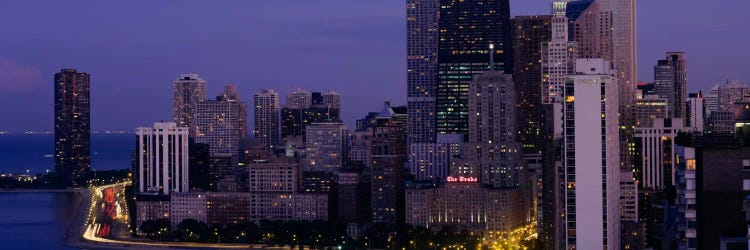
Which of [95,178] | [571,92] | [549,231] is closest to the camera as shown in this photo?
[571,92]

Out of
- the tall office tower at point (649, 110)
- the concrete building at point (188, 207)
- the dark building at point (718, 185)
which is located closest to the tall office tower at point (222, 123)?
the concrete building at point (188, 207)

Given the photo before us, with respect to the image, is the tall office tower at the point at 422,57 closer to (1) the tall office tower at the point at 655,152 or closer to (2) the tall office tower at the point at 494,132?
(2) the tall office tower at the point at 494,132

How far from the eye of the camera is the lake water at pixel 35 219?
47.7 metres

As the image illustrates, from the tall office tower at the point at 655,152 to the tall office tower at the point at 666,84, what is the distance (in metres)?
8.47

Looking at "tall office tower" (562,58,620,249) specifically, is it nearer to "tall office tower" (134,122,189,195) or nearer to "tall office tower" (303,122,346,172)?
"tall office tower" (134,122,189,195)

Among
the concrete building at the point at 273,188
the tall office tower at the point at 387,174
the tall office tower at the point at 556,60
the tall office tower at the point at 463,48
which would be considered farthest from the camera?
the tall office tower at the point at 463,48

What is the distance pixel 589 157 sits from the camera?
25.4 m

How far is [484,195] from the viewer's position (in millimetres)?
47938

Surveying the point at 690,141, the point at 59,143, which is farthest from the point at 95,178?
the point at 690,141

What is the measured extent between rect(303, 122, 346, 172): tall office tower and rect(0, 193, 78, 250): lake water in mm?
12062

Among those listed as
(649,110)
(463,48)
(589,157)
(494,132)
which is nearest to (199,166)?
(463,48)

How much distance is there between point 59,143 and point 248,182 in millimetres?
30960

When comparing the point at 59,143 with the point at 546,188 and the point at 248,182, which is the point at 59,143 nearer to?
the point at 248,182

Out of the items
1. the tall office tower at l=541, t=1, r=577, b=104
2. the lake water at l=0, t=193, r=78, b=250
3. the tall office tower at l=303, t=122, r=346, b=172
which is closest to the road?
the lake water at l=0, t=193, r=78, b=250
